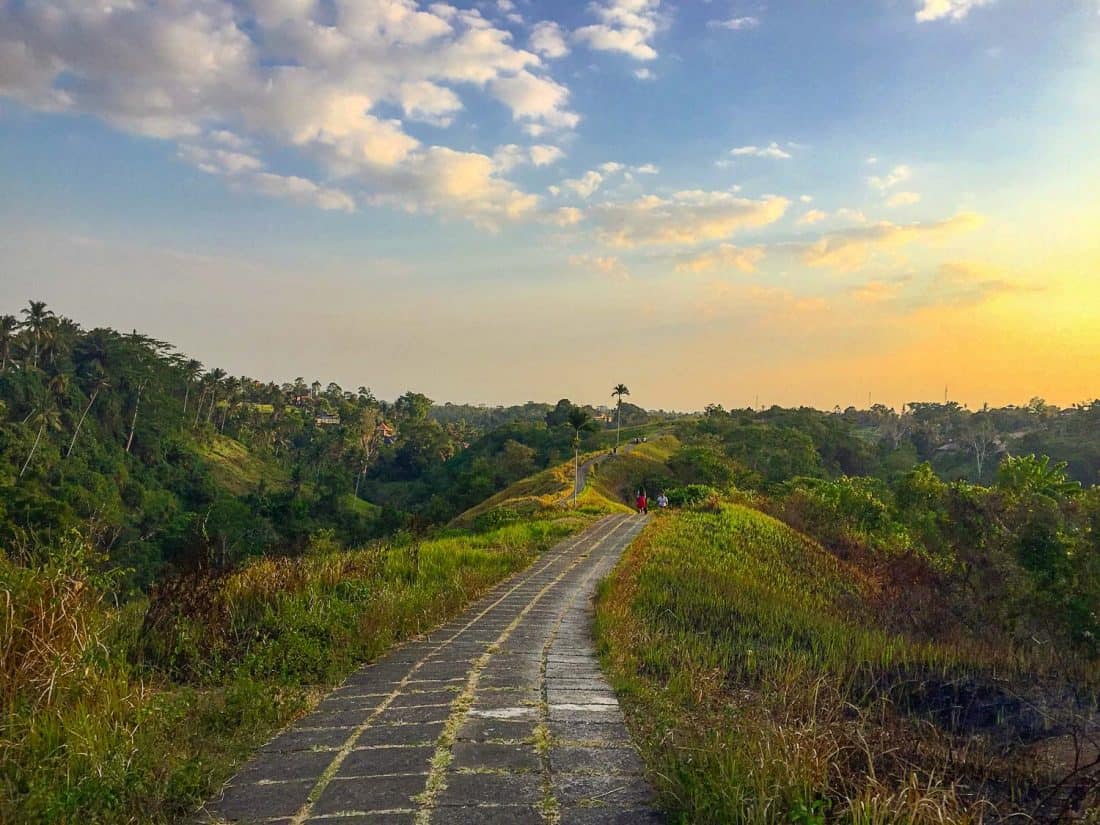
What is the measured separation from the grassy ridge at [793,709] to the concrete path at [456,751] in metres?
0.31

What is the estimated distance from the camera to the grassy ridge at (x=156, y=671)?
3900 millimetres

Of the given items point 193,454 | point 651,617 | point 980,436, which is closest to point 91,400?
point 193,454

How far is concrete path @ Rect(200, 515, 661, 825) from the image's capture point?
3.90 m

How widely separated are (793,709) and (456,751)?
2.21 metres

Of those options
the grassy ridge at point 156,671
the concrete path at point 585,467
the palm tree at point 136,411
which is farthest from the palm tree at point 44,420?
the grassy ridge at point 156,671

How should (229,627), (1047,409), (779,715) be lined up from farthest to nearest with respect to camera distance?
(1047,409) → (229,627) → (779,715)

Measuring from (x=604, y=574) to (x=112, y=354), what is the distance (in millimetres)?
74129

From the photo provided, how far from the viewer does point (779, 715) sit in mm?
4965

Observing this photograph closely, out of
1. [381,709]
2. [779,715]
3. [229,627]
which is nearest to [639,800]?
[779,715]

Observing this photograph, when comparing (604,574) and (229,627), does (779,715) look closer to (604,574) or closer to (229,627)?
(229,627)

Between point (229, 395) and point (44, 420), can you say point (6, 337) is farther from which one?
point (229, 395)

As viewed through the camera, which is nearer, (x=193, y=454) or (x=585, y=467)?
(x=585, y=467)

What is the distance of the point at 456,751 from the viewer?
4.64 metres

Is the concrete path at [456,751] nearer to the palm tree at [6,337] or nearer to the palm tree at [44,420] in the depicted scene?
the palm tree at [44,420]
